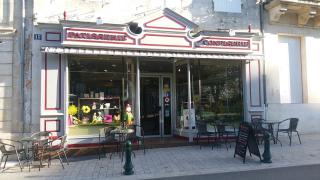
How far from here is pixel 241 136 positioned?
9867 mm

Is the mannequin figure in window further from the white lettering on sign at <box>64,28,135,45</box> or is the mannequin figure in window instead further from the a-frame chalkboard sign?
the a-frame chalkboard sign

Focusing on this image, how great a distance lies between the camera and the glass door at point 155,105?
13.1 meters

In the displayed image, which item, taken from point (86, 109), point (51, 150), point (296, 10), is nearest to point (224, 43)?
point (296, 10)

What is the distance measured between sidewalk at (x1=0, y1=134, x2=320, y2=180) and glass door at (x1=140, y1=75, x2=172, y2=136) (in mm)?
1824

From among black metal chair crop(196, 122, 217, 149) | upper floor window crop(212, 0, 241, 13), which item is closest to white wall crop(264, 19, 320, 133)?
upper floor window crop(212, 0, 241, 13)

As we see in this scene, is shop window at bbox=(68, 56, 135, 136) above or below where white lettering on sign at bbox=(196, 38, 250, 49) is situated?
below

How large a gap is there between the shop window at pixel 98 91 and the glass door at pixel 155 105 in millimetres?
996

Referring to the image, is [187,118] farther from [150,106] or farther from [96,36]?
[96,36]

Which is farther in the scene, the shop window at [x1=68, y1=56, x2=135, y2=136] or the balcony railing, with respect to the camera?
the balcony railing

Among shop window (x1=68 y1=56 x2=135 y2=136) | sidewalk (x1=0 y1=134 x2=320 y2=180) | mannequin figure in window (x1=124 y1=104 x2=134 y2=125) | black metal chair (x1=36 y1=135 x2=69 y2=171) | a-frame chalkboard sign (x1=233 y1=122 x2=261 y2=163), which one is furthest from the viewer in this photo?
mannequin figure in window (x1=124 y1=104 x2=134 y2=125)

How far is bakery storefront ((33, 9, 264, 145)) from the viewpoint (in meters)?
11.0

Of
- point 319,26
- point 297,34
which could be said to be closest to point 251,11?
point 297,34

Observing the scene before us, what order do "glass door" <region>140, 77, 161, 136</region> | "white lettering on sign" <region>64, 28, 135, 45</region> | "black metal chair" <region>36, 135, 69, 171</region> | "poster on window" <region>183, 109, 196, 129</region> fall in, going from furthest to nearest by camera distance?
"glass door" <region>140, 77, 161, 136</region>
"poster on window" <region>183, 109, 196, 129</region>
"white lettering on sign" <region>64, 28, 135, 45</region>
"black metal chair" <region>36, 135, 69, 171</region>

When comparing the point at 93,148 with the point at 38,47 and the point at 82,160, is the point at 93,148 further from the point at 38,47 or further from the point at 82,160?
the point at 38,47
